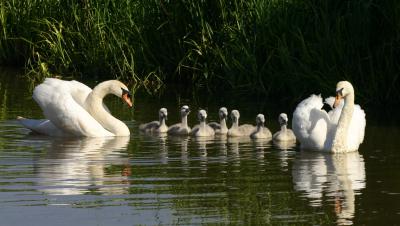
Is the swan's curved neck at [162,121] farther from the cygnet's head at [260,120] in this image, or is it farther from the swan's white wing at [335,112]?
the swan's white wing at [335,112]

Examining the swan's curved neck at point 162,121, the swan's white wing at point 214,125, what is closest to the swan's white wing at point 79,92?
the swan's curved neck at point 162,121

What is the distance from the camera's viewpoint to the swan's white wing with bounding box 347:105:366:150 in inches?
562

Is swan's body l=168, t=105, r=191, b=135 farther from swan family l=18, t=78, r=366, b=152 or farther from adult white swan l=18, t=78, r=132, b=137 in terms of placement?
adult white swan l=18, t=78, r=132, b=137

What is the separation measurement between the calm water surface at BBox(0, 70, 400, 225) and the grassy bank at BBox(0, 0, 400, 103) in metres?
1.55

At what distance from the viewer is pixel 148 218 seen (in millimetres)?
10023

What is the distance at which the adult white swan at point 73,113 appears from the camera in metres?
15.8

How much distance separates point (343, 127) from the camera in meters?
14.2

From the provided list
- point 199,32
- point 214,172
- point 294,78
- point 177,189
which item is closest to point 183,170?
point 214,172

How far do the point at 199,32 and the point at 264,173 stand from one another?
8318mm

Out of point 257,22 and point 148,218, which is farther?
point 257,22

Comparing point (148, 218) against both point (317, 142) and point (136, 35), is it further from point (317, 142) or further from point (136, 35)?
point (136, 35)

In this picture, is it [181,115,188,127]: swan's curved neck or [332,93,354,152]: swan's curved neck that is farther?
[181,115,188,127]: swan's curved neck

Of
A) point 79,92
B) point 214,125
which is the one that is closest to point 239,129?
point 214,125

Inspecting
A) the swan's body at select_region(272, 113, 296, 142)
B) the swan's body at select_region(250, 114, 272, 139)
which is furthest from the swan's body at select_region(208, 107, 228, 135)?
the swan's body at select_region(272, 113, 296, 142)
